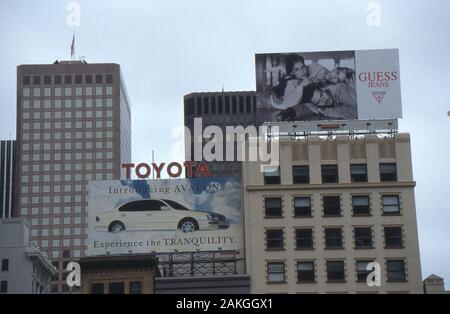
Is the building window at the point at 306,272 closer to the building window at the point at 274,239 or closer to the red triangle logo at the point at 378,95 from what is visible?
the building window at the point at 274,239

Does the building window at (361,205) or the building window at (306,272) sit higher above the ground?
the building window at (361,205)

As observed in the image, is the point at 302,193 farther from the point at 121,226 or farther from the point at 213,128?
the point at 213,128

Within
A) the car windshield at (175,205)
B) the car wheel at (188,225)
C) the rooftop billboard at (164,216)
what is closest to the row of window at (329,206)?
the rooftop billboard at (164,216)

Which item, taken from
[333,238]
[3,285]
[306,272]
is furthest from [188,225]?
[3,285]

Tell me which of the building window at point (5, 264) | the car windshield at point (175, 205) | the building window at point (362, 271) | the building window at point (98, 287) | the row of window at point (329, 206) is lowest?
the building window at point (98, 287)

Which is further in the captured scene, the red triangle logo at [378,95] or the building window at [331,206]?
the red triangle logo at [378,95]

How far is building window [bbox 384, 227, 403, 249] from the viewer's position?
88.4 metres

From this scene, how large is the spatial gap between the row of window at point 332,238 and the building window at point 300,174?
529 centimetres

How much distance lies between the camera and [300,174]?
3588 inches

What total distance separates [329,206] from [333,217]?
48.7 inches

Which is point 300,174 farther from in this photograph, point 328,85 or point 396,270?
point 396,270

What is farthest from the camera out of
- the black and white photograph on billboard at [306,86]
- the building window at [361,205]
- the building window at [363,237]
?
the black and white photograph on billboard at [306,86]

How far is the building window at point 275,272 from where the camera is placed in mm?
86562

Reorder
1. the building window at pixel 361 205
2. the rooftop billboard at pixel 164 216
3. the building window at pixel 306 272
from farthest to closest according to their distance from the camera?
1. the rooftop billboard at pixel 164 216
2. the building window at pixel 361 205
3. the building window at pixel 306 272
